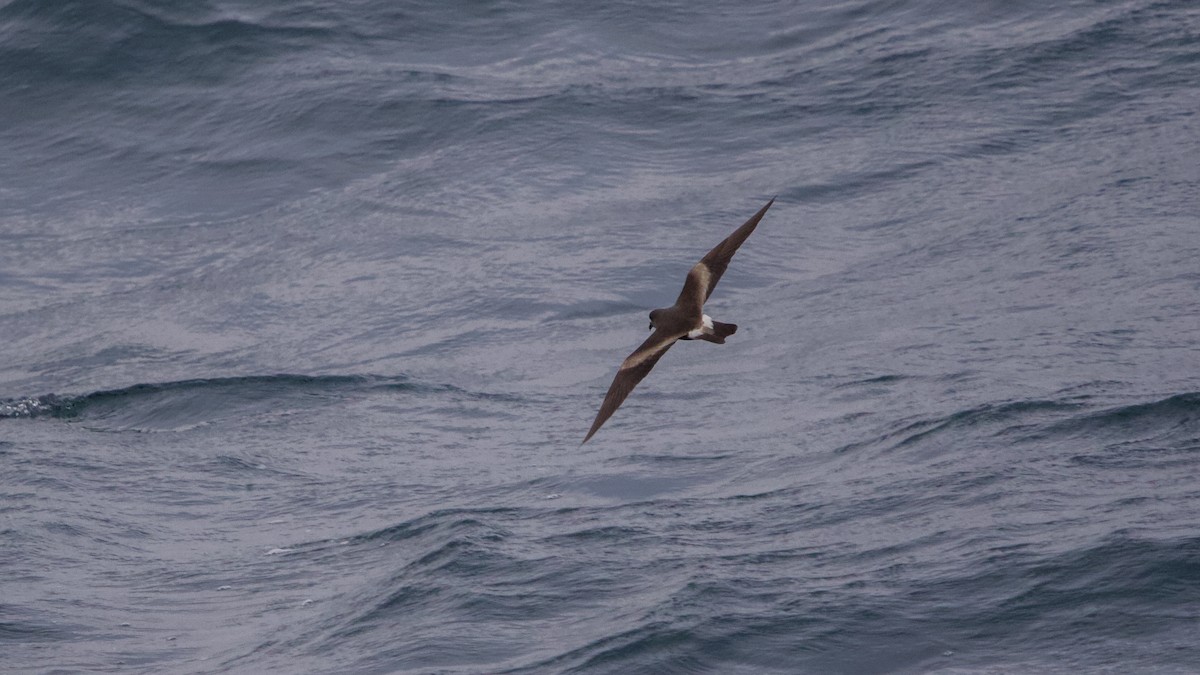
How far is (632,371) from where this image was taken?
7438mm

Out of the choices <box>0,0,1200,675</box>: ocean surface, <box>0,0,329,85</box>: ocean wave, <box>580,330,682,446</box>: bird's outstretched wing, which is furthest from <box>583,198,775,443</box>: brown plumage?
<box>0,0,329,85</box>: ocean wave

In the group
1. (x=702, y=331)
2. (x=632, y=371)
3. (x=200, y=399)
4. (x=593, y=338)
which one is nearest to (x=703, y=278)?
(x=702, y=331)

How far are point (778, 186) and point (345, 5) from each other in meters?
5.76

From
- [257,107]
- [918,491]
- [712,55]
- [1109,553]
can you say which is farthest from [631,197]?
[1109,553]

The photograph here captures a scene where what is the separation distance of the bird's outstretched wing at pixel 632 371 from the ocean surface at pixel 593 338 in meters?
1.81

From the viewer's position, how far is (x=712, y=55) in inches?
675

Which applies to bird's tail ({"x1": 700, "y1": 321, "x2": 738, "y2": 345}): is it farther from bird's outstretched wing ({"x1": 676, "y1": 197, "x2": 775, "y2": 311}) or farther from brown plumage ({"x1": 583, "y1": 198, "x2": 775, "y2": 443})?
bird's outstretched wing ({"x1": 676, "y1": 197, "x2": 775, "y2": 311})

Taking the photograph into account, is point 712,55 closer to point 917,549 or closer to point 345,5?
point 345,5

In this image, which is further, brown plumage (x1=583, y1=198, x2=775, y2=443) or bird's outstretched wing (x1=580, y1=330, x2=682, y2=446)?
brown plumage (x1=583, y1=198, x2=775, y2=443)

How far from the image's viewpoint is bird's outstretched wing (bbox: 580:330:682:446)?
23.4 feet

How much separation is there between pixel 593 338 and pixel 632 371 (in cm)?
572

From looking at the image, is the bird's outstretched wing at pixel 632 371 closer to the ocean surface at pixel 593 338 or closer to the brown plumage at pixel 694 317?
the brown plumage at pixel 694 317

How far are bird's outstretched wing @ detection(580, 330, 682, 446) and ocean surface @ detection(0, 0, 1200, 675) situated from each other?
181 centimetres

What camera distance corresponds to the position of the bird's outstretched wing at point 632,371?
7.12 meters
